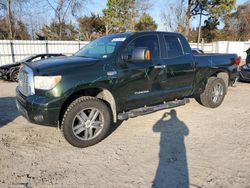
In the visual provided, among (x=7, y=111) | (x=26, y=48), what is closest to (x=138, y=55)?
(x=7, y=111)

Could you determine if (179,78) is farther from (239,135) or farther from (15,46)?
(15,46)

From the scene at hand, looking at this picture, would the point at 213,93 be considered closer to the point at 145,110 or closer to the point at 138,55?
the point at 145,110

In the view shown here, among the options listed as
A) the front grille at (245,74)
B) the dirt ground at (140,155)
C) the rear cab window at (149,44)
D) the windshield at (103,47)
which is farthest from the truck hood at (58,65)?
the front grille at (245,74)

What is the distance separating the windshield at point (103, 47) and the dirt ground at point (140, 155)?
155 centimetres

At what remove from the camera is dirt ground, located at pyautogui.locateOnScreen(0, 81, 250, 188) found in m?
3.23

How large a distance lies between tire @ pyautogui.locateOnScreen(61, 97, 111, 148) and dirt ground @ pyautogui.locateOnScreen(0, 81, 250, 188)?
164mm

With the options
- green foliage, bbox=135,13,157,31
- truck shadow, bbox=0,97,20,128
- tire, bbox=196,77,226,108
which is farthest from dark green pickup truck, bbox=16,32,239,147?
green foliage, bbox=135,13,157,31

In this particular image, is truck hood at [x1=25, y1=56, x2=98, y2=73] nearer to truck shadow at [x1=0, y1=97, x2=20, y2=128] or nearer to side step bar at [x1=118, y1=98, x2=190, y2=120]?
side step bar at [x1=118, y1=98, x2=190, y2=120]

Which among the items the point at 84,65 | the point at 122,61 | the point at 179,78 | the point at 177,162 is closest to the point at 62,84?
the point at 84,65

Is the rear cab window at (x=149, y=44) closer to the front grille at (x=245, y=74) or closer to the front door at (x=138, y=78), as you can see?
the front door at (x=138, y=78)

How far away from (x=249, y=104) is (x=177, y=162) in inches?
179

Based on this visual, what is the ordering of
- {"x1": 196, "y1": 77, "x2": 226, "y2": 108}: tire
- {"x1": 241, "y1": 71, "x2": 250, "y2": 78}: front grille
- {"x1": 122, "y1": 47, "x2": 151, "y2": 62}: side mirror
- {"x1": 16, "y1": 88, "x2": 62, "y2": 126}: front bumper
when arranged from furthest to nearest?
{"x1": 241, "y1": 71, "x2": 250, "y2": 78}: front grille → {"x1": 196, "y1": 77, "x2": 226, "y2": 108}: tire → {"x1": 122, "y1": 47, "x2": 151, "y2": 62}: side mirror → {"x1": 16, "y1": 88, "x2": 62, "y2": 126}: front bumper

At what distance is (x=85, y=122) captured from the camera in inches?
167

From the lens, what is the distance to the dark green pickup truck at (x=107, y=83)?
3.88m
